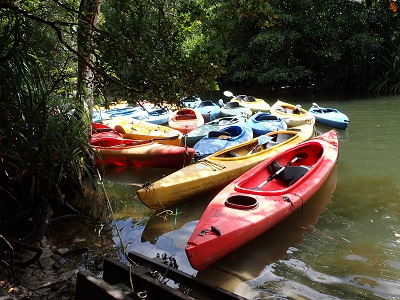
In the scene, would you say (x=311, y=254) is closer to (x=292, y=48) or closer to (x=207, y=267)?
(x=207, y=267)

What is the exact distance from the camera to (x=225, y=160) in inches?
274

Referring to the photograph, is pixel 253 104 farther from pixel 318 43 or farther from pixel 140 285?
pixel 140 285

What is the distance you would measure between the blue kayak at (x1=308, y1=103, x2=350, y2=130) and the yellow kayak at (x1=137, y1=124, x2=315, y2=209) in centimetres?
335

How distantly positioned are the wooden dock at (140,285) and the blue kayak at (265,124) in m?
6.61

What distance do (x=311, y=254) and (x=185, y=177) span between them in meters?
2.22

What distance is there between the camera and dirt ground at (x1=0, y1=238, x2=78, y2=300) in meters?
3.48

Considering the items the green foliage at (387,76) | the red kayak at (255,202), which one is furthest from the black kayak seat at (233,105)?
the green foliage at (387,76)

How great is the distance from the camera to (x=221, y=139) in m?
8.30

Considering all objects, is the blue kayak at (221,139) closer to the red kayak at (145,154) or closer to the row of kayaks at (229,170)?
the row of kayaks at (229,170)

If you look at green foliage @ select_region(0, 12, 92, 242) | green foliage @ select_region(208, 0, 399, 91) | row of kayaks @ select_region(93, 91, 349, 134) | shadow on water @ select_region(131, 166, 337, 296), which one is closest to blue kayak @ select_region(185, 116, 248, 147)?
row of kayaks @ select_region(93, 91, 349, 134)

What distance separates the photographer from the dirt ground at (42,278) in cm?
348

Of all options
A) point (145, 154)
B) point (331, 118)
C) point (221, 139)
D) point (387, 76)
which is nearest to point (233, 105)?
point (331, 118)

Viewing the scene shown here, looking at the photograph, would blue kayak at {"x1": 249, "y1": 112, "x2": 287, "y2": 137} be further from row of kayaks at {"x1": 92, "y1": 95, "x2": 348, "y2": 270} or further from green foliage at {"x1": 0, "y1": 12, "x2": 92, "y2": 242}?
green foliage at {"x1": 0, "y1": 12, "x2": 92, "y2": 242}

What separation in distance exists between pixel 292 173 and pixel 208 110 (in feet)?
22.0
